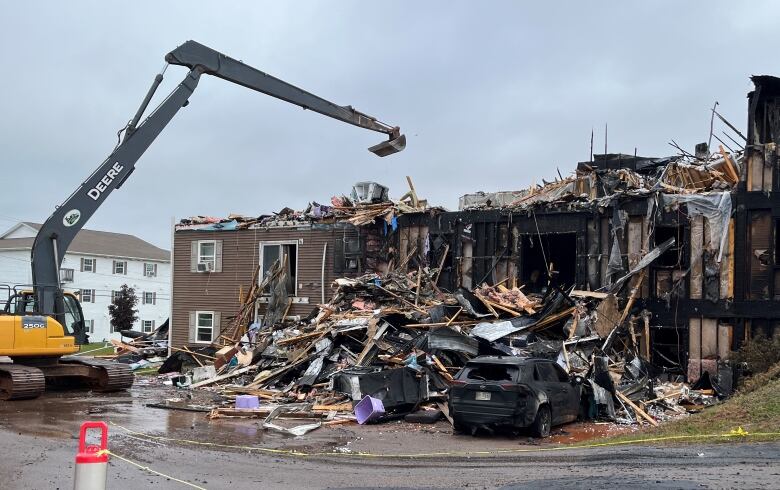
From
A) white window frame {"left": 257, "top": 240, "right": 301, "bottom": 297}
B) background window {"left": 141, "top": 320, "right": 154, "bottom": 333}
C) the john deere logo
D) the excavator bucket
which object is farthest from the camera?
background window {"left": 141, "top": 320, "right": 154, "bottom": 333}

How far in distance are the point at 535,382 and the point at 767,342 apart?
307 inches

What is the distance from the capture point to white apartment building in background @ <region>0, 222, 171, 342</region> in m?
56.5

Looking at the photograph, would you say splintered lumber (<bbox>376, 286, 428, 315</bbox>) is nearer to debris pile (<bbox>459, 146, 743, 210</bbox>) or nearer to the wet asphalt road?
debris pile (<bbox>459, 146, 743, 210</bbox>)

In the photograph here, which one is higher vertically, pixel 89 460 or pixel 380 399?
pixel 89 460

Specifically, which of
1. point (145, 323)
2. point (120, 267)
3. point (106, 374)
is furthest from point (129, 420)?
point (145, 323)

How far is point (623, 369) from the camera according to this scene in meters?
19.5

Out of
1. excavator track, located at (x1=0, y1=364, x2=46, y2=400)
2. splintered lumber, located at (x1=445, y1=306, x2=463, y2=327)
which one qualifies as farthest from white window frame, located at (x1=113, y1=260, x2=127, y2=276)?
splintered lumber, located at (x1=445, y1=306, x2=463, y2=327)

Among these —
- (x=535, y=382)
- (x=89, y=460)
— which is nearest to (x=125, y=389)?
(x=535, y=382)

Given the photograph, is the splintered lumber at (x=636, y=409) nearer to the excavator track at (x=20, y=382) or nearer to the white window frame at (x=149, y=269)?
the excavator track at (x=20, y=382)

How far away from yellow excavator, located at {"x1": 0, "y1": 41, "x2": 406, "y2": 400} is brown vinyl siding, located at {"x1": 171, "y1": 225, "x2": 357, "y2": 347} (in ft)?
24.0

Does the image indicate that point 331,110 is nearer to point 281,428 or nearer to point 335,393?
point 335,393

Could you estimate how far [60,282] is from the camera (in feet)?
66.5

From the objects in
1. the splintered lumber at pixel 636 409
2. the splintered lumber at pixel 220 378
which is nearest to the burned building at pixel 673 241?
the splintered lumber at pixel 636 409

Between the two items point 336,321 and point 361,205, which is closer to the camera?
point 336,321
